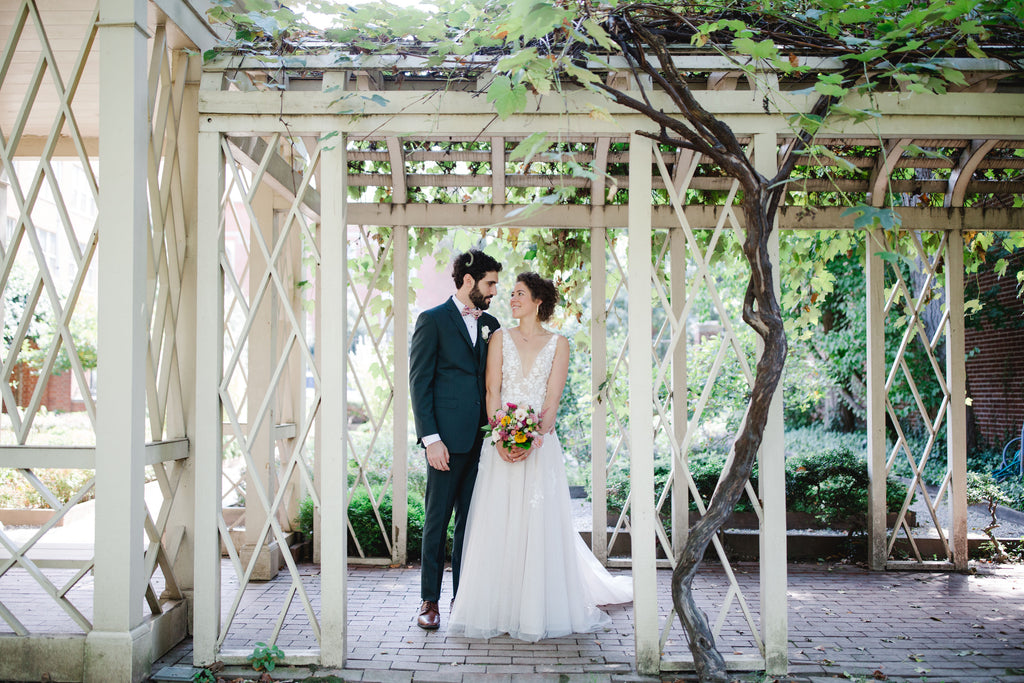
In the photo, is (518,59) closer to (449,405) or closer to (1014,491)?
(449,405)

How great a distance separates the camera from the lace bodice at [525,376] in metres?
4.68

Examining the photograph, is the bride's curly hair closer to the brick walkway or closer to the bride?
the bride

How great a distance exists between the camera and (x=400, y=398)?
6.20 metres

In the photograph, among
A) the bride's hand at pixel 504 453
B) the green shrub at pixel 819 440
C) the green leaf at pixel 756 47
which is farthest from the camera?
the green shrub at pixel 819 440

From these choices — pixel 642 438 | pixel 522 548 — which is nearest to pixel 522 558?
pixel 522 548

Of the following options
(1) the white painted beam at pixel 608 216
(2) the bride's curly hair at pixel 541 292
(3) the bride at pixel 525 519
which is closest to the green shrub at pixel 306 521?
(3) the bride at pixel 525 519

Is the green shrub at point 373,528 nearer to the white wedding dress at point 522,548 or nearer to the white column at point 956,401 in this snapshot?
the white wedding dress at point 522,548

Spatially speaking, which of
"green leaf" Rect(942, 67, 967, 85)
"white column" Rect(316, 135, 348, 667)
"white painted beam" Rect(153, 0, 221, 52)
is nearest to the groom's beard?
"white column" Rect(316, 135, 348, 667)

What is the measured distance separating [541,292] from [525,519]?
147 centimetres

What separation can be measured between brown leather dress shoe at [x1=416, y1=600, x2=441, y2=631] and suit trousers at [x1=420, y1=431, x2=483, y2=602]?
4 centimetres

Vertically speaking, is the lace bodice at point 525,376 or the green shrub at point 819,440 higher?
the lace bodice at point 525,376

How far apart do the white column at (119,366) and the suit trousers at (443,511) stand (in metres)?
1.65

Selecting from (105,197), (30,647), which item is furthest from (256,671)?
(105,197)

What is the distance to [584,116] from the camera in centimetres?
398
